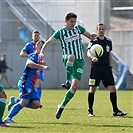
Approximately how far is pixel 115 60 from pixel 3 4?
7.02 meters

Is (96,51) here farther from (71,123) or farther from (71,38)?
(71,123)

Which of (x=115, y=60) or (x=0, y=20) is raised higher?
(x=0, y=20)

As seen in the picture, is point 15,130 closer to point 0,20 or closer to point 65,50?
point 65,50

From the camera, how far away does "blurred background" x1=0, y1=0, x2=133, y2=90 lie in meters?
30.5

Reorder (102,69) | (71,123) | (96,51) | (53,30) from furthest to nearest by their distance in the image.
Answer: (53,30) < (102,69) < (96,51) < (71,123)

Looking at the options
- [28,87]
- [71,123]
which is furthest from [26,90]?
[71,123]

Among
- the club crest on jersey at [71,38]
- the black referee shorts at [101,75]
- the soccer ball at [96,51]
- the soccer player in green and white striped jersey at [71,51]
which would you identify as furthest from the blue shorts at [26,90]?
the black referee shorts at [101,75]

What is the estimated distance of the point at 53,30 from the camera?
100 feet

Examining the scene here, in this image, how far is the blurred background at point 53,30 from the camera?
30453 mm

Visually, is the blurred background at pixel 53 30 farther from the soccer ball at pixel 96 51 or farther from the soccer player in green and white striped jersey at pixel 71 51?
the soccer player in green and white striped jersey at pixel 71 51

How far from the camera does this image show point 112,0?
3303cm

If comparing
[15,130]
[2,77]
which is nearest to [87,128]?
[15,130]

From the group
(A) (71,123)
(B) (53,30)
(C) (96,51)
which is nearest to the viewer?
(A) (71,123)

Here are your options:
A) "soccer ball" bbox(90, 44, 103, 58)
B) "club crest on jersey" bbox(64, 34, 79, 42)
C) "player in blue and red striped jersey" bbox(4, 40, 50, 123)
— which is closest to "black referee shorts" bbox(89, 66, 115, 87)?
"soccer ball" bbox(90, 44, 103, 58)
